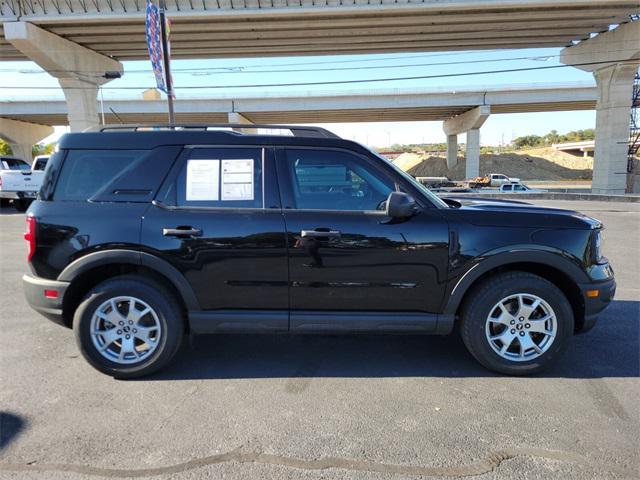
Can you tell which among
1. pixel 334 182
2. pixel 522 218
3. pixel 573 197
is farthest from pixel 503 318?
pixel 573 197

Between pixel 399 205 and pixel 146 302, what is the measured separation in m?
2.09

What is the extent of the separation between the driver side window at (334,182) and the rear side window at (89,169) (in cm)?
127

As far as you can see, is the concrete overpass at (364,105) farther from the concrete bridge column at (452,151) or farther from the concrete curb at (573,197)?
the concrete curb at (573,197)

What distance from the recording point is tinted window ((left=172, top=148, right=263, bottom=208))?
336 cm

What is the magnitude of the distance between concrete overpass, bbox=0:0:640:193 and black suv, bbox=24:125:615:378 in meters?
22.7

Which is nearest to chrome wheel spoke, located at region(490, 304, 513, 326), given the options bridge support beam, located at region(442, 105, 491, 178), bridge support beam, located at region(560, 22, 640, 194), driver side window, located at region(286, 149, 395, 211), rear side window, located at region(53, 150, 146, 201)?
driver side window, located at region(286, 149, 395, 211)

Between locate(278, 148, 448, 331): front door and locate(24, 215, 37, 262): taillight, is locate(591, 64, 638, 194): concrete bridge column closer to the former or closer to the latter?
locate(278, 148, 448, 331): front door

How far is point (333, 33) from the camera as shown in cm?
2672

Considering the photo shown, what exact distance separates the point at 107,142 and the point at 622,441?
4.15 m

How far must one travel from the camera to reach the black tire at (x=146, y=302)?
3.34m

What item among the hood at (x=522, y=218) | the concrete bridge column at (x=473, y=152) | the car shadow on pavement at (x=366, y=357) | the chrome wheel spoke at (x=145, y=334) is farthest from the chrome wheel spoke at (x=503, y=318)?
the concrete bridge column at (x=473, y=152)

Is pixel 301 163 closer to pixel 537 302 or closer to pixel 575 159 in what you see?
pixel 537 302

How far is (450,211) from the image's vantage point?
3.36 meters

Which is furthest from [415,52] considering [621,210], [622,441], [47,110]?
[47,110]
